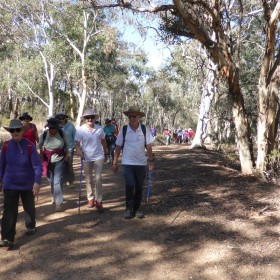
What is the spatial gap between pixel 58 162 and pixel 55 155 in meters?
0.13

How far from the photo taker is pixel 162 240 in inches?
201

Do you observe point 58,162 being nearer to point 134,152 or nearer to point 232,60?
point 134,152

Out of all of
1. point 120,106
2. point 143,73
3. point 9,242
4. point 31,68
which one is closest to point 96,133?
point 9,242

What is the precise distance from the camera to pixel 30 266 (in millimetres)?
4438

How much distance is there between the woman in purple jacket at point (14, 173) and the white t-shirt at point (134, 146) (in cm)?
143

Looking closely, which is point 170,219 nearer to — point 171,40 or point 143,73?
point 171,40

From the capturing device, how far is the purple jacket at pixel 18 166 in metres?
4.89

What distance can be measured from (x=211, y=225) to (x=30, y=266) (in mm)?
2584

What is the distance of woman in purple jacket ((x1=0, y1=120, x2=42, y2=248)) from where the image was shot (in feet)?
16.0

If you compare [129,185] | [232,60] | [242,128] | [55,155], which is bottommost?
[129,185]

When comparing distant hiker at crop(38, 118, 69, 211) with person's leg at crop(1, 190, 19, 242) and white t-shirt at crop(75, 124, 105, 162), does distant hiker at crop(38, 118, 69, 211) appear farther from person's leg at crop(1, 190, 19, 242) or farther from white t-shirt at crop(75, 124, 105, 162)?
person's leg at crop(1, 190, 19, 242)

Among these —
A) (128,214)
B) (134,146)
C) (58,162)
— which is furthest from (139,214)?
(58,162)

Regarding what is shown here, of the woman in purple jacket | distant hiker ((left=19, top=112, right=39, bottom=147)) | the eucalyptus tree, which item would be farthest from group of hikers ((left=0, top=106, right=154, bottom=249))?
the eucalyptus tree

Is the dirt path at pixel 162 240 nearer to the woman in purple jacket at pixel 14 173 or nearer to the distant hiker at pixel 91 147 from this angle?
the woman in purple jacket at pixel 14 173
